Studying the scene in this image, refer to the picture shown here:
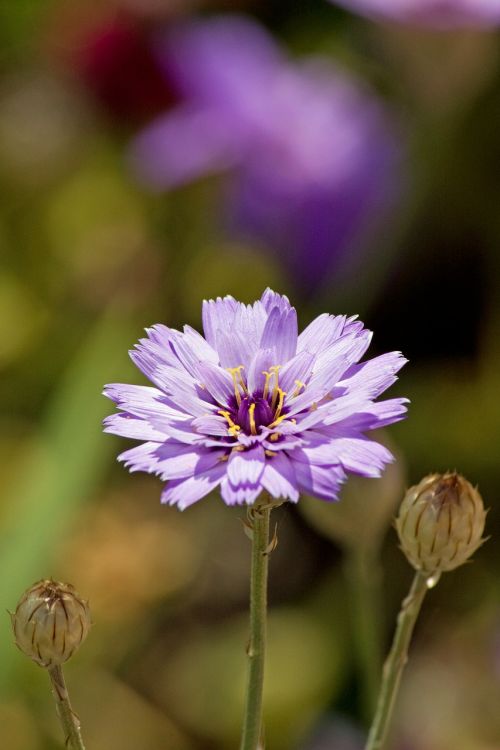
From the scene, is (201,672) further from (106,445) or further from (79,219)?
(79,219)

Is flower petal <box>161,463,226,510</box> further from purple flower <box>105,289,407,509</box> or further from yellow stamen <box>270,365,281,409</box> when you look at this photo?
yellow stamen <box>270,365,281,409</box>

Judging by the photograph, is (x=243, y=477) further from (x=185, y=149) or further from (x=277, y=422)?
(x=185, y=149)

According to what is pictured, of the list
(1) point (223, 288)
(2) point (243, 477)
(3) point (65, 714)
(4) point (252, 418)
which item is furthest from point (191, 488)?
(1) point (223, 288)

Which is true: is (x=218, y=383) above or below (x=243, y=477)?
above

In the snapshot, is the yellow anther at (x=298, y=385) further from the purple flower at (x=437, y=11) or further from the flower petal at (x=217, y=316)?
the purple flower at (x=437, y=11)

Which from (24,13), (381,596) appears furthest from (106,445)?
(24,13)

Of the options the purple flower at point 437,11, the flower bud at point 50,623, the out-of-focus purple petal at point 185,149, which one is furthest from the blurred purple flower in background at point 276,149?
the flower bud at point 50,623
